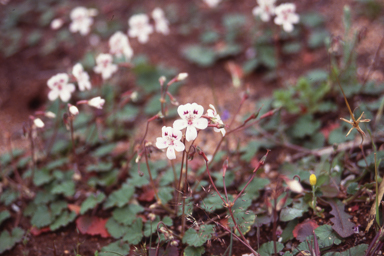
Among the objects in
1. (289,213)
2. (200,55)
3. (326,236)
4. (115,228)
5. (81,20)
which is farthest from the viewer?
(200,55)

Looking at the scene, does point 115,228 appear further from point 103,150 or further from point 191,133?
point 191,133

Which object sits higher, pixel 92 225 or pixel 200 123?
pixel 200 123

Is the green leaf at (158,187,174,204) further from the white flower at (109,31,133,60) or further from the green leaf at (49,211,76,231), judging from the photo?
the white flower at (109,31,133,60)

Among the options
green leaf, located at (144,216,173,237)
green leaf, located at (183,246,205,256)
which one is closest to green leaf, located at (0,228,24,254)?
green leaf, located at (144,216,173,237)

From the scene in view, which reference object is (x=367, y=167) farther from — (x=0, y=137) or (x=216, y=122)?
(x=0, y=137)

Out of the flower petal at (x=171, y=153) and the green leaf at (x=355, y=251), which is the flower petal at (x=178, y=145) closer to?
the flower petal at (x=171, y=153)

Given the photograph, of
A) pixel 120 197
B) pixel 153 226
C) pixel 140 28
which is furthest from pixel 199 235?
pixel 140 28
